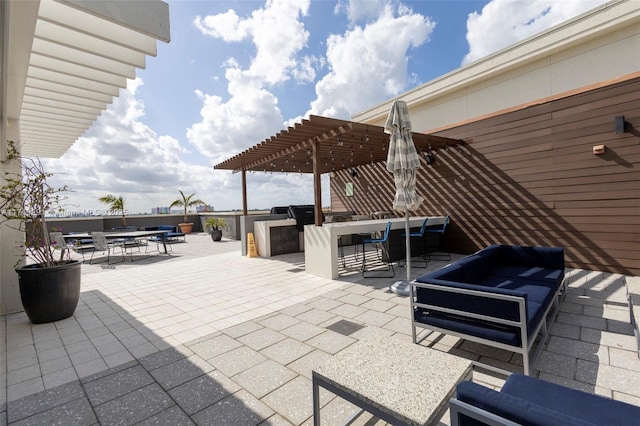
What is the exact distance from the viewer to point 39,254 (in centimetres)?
371

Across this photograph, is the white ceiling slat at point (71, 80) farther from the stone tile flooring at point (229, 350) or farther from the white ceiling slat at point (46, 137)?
the stone tile flooring at point (229, 350)

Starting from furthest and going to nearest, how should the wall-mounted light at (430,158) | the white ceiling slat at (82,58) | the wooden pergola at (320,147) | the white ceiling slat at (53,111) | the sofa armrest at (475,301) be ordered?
the wall-mounted light at (430,158), the wooden pergola at (320,147), the white ceiling slat at (53,111), the white ceiling slat at (82,58), the sofa armrest at (475,301)

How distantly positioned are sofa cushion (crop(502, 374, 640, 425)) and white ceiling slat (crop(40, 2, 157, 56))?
444 centimetres

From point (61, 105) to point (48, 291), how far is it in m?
3.10

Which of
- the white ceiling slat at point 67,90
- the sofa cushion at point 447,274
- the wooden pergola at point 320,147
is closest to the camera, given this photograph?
the sofa cushion at point 447,274

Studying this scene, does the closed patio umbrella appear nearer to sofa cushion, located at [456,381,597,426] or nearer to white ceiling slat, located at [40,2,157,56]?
sofa cushion, located at [456,381,597,426]

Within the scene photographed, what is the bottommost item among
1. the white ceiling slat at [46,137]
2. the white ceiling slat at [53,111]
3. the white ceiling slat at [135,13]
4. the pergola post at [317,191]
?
the pergola post at [317,191]

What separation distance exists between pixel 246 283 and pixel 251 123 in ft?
27.9

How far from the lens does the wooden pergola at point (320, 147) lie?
5293 millimetres

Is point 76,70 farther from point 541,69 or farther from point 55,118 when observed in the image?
point 541,69

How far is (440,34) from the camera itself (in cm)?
777

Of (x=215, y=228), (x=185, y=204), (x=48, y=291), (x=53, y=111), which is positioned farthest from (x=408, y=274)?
(x=185, y=204)

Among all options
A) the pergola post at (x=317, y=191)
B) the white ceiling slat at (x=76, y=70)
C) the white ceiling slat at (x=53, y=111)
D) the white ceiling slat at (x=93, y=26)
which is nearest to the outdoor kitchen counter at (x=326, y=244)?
the pergola post at (x=317, y=191)

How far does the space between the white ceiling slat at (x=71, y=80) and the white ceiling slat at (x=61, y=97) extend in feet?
1.74
